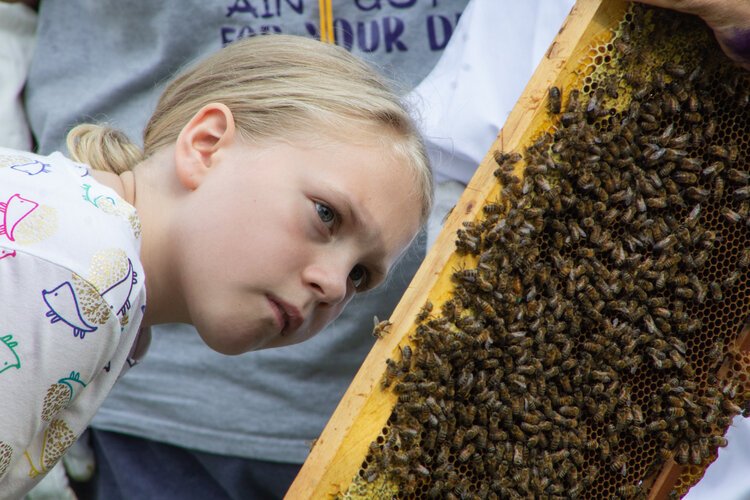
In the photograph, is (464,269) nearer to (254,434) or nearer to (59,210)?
(59,210)

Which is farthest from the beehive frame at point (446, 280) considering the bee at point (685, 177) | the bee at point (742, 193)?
the bee at point (742, 193)

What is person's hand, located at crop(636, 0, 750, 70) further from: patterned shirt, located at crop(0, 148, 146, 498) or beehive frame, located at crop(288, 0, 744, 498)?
patterned shirt, located at crop(0, 148, 146, 498)

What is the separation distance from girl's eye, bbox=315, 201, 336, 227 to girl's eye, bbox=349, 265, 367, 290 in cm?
32

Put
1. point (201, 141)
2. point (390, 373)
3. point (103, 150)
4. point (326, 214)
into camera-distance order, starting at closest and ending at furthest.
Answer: point (390, 373) < point (326, 214) < point (201, 141) < point (103, 150)

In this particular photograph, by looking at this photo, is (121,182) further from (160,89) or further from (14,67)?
(14,67)

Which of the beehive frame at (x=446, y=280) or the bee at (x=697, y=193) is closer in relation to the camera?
the beehive frame at (x=446, y=280)

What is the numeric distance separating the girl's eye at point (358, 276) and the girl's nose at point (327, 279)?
0.25m

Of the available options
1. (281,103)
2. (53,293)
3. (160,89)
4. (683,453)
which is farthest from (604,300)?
(160,89)

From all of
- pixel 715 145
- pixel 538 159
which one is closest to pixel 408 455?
pixel 538 159

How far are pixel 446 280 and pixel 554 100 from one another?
750 mm

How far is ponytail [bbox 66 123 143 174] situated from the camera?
9.01 ft

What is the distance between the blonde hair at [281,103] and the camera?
8.66 ft

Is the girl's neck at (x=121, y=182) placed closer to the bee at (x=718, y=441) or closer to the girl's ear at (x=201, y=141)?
the girl's ear at (x=201, y=141)

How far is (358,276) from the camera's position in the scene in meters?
2.86
